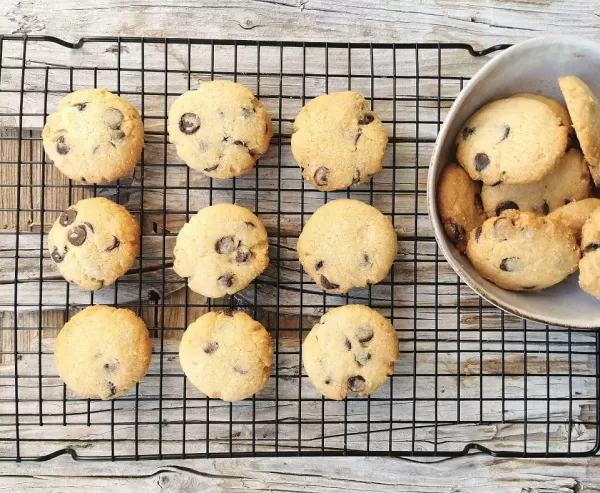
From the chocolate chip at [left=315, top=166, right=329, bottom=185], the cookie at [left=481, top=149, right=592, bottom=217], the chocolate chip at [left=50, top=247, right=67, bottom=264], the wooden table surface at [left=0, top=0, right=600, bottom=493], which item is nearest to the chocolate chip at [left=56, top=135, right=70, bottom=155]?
the chocolate chip at [left=50, top=247, right=67, bottom=264]

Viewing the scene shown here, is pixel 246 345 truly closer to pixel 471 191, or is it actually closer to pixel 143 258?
pixel 143 258

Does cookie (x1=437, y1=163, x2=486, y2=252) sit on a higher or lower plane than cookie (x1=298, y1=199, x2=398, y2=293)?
higher

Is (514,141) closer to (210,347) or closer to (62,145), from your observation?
(210,347)

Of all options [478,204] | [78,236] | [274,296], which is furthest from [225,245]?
[478,204]

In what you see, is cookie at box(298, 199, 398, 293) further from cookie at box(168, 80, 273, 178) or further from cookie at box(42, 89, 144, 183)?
cookie at box(42, 89, 144, 183)

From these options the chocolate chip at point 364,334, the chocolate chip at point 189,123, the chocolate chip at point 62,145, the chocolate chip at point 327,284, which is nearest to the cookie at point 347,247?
the chocolate chip at point 327,284

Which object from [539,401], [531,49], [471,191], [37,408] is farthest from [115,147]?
[539,401]

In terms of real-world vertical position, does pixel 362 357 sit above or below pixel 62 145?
below
